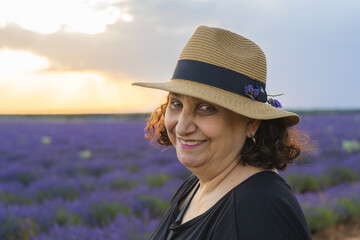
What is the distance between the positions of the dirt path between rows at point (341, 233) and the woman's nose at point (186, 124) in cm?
374

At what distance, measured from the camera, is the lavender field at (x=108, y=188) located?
3.96 metres

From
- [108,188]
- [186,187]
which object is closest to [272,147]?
[186,187]

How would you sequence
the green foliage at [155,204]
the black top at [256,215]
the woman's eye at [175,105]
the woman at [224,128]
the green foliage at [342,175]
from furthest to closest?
the green foliage at [342,175] < the green foliage at [155,204] < the woman's eye at [175,105] < the woman at [224,128] < the black top at [256,215]

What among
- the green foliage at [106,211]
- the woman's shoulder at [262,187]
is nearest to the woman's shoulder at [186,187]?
the woman's shoulder at [262,187]

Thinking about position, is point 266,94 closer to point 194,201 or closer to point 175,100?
point 175,100

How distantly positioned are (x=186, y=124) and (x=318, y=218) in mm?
3779

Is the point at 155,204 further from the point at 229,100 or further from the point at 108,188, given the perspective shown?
the point at 229,100

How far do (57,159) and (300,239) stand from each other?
26.5ft

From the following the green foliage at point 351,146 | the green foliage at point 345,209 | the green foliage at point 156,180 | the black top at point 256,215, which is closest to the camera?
the black top at point 256,215

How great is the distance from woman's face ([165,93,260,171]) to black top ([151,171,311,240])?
6.6 inches

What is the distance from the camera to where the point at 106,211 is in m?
4.45

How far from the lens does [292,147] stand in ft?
5.14

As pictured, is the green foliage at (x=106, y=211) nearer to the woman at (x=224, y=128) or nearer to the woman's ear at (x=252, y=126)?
the woman at (x=224, y=128)

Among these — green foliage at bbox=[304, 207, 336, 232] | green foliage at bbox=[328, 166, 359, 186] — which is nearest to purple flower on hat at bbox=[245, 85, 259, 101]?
green foliage at bbox=[304, 207, 336, 232]
